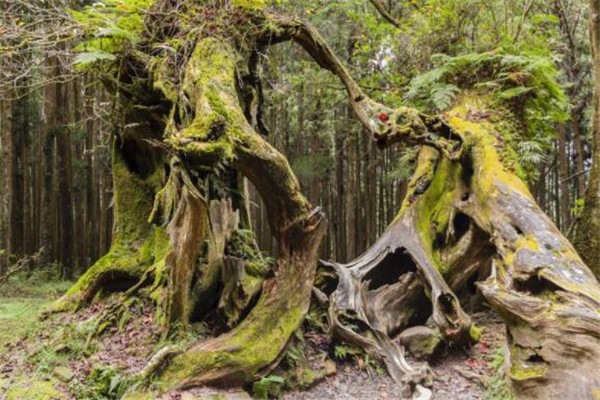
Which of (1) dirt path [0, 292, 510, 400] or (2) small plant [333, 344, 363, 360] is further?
(2) small plant [333, 344, 363, 360]

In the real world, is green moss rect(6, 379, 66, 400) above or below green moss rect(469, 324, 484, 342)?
above

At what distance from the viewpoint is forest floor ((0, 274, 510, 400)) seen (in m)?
4.41

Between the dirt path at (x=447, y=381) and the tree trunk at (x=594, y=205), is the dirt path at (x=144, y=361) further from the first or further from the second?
the tree trunk at (x=594, y=205)

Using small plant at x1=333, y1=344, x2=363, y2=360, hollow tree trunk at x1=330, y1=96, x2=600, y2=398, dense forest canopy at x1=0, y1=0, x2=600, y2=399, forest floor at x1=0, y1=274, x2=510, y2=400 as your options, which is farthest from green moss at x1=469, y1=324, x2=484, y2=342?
small plant at x1=333, y1=344, x2=363, y2=360

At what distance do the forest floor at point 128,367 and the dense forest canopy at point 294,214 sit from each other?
0.24ft

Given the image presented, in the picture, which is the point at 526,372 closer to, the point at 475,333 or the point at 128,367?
the point at 475,333

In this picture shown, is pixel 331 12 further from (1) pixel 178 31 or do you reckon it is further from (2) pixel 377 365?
(2) pixel 377 365

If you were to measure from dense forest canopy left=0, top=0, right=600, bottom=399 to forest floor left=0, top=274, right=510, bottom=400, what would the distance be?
73mm

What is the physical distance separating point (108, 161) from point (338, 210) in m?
9.54

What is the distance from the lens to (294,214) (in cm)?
555

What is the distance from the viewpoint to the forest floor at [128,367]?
4.41 metres

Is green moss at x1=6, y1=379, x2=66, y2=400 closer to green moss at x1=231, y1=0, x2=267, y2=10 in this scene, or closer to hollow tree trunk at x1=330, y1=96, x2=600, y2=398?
hollow tree trunk at x1=330, y1=96, x2=600, y2=398

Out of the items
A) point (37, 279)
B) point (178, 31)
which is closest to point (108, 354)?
point (178, 31)

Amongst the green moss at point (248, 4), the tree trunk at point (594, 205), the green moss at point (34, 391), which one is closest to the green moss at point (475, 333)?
A: the tree trunk at point (594, 205)
